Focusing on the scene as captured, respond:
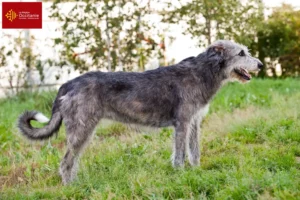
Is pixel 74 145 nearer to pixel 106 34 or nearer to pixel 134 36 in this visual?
pixel 106 34

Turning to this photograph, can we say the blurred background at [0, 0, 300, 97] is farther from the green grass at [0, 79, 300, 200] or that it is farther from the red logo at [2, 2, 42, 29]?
the green grass at [0, 79, 300, 200]

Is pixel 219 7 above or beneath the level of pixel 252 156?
above

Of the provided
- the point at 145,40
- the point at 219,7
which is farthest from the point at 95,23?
the point at 219,7

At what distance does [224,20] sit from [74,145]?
9003 mm

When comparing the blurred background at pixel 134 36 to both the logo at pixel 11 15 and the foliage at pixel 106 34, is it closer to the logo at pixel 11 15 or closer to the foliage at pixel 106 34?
the foliage at pixel 106 34

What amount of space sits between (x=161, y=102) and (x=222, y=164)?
1.10 metres

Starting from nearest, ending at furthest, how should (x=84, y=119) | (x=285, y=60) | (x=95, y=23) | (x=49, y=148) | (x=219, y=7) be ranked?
(x=84, y=119), (x=49, y=148), (x=95, y=23), (x=219, y=7), (x=285, y=60)

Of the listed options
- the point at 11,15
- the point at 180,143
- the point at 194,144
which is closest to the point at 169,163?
the point at 180,143

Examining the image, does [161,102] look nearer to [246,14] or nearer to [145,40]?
[145,40]

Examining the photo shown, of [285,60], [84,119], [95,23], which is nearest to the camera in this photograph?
[84,119]

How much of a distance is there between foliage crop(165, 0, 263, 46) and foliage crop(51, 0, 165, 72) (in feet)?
3.08

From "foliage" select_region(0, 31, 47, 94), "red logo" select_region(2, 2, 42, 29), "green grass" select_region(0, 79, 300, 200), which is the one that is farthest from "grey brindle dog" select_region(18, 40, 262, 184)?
"foliage" select_region(0, 31, 47, 94)

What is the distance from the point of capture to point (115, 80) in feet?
22.0

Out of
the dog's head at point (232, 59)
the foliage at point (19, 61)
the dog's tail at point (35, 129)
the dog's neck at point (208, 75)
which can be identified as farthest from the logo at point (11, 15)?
the dog's head at point (232, 59)
